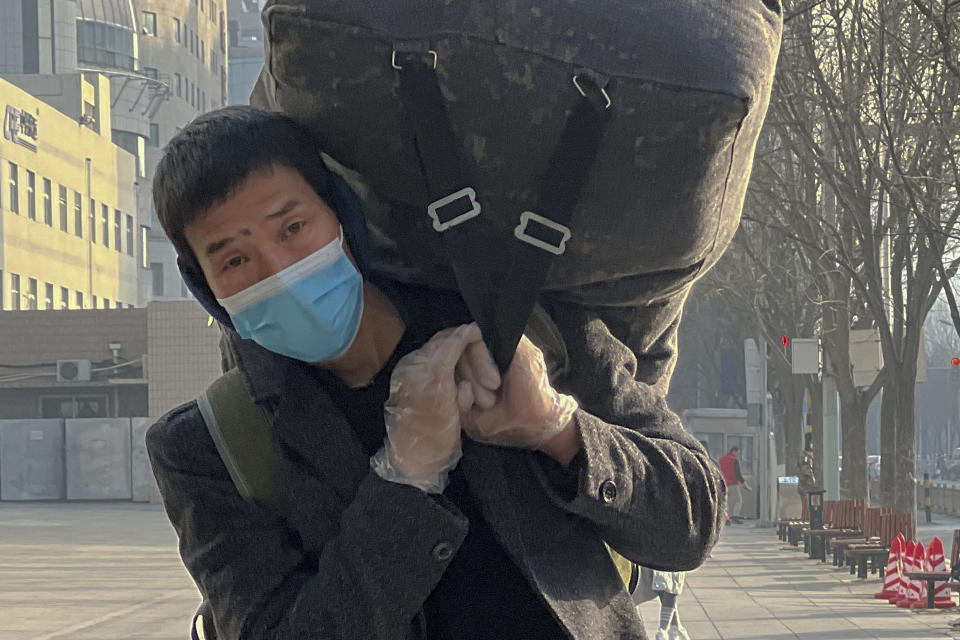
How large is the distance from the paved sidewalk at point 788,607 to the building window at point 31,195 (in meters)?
38.1

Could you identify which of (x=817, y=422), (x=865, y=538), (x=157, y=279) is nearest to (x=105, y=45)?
(x=157, y=279)

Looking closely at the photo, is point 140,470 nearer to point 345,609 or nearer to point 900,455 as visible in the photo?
point 900,455

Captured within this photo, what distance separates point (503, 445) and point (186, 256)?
56 centimetres

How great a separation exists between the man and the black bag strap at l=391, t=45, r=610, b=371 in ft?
0.18

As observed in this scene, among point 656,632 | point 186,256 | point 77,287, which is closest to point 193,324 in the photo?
point 77,287

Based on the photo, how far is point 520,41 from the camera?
201 centimetres

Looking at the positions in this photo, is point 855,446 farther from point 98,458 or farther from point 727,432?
point 98,458

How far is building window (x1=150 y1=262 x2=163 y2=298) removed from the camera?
86.8 meters

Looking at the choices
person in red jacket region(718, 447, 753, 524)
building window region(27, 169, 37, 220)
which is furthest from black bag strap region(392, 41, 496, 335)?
building window region(27, 169, 37, 220)

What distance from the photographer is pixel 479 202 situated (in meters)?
2.07

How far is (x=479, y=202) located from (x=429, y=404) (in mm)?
309

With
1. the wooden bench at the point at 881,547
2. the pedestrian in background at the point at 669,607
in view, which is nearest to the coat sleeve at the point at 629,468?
the pedestrian in background at the point at 669,607

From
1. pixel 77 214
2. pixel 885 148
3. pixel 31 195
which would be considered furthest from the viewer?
pixel 77 214

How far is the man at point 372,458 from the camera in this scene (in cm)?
206
